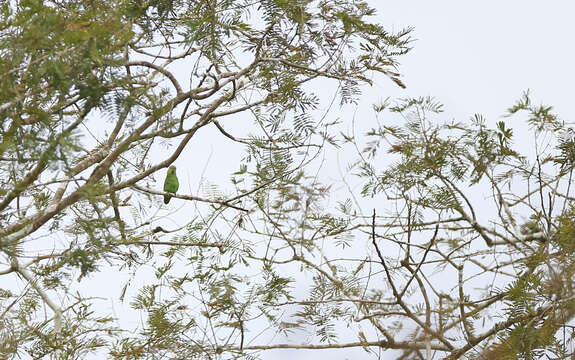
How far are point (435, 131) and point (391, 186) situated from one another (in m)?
0.31

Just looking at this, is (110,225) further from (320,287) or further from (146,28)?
(320,287)

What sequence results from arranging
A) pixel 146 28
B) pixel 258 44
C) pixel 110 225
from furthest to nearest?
1. pixel 258 44
2. pixel 146 28
3. pixel 110 225

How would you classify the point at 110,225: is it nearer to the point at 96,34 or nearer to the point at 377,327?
the point at 96,34

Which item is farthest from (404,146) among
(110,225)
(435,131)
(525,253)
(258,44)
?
(110,225)

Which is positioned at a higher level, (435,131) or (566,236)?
(435,131)

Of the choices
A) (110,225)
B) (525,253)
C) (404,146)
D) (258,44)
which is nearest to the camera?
(110,225)

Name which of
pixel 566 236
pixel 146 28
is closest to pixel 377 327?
pixel 566 236

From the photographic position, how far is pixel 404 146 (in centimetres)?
288

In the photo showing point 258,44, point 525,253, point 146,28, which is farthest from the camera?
point 525,253

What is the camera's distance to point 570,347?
2.36 metres

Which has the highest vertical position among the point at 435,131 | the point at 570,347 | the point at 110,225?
the point at 435,131

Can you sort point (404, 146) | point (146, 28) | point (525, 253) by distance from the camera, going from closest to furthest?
point (146, 28) → point (525, 253) → point (404, 146)

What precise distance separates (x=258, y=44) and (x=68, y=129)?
931mm

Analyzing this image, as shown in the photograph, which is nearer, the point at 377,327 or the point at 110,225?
the point at 110,225
